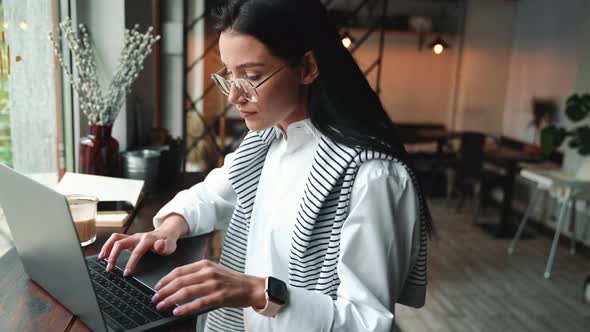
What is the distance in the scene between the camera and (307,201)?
3.48 ft

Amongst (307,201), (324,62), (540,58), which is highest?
(540,58)

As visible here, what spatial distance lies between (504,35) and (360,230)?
7556mm

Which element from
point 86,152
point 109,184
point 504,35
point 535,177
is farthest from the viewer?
point 504,35

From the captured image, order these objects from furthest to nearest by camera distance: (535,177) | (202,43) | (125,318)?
(202,43) < (535,177) < (125,318)

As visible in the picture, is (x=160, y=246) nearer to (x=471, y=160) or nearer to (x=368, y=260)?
(x=368, y=260)

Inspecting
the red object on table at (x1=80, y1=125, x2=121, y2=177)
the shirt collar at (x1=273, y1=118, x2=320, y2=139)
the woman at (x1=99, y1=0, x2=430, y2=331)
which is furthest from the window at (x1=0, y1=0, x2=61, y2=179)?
the shirt collar at (x1=273, y1=118, x2=320, y2=139)

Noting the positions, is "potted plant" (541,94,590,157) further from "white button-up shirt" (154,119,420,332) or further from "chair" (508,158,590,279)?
"white button-up shirt" (154,119,420,332)

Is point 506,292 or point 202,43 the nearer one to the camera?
point 506,292

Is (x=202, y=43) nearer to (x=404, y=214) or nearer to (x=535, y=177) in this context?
(x=535, y=177)

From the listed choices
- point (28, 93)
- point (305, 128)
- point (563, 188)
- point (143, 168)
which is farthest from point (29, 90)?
point (563, 188)

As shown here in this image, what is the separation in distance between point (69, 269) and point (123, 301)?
14 cm

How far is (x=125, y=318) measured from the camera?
898 mm

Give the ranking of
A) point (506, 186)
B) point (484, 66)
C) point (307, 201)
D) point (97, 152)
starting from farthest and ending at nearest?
point (484, 66) → point (506, 186) → point (97, 152) → point (307, 201)

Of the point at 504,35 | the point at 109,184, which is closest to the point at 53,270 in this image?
the point at 109,184
